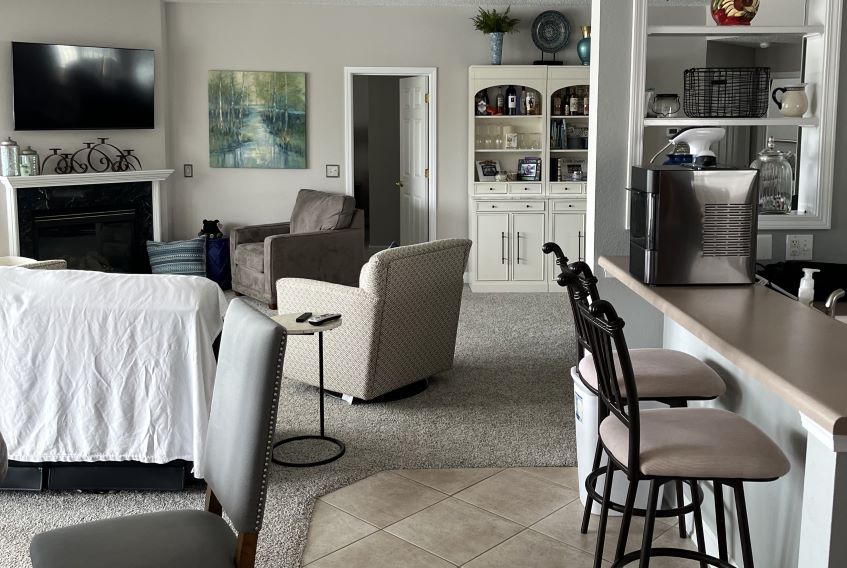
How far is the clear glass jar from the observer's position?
3.71 meters

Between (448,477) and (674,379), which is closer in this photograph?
(674,379)

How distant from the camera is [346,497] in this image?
3.88 m

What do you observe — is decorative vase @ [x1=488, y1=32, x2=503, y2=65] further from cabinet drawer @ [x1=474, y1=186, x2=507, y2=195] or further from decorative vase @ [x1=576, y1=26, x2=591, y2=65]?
cabinet drawer @ [x1=474, y1=186, x2=507, y2=195]

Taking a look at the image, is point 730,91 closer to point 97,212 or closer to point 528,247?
point 528,247

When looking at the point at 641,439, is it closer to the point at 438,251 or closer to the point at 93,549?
the point at 93,549

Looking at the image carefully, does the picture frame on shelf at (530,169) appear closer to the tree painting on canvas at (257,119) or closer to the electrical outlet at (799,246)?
the tree painting on canvas at (257,119)

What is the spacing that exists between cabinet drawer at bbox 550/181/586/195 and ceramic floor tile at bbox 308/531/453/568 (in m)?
5.40

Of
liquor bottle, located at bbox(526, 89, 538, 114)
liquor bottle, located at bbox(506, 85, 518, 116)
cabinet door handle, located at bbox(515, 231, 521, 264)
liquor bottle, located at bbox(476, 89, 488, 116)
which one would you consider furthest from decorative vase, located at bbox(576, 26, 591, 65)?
cabinet door handle, located at bbox(515, 231, 521, 264)

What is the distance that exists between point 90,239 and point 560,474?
17.5 ft

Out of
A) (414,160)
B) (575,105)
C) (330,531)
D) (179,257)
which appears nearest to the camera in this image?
(330,531)

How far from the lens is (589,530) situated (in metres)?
3.54

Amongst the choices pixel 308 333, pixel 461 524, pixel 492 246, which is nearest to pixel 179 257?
pixel 492 246

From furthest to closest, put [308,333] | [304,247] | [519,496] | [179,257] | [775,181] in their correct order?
[179,257] < [304,247] < [308,333] < [519,496] < [775,181]

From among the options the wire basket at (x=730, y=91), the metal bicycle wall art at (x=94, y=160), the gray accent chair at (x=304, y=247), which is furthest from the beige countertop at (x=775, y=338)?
the metal bicycle wall art at (x=94, y=160)
